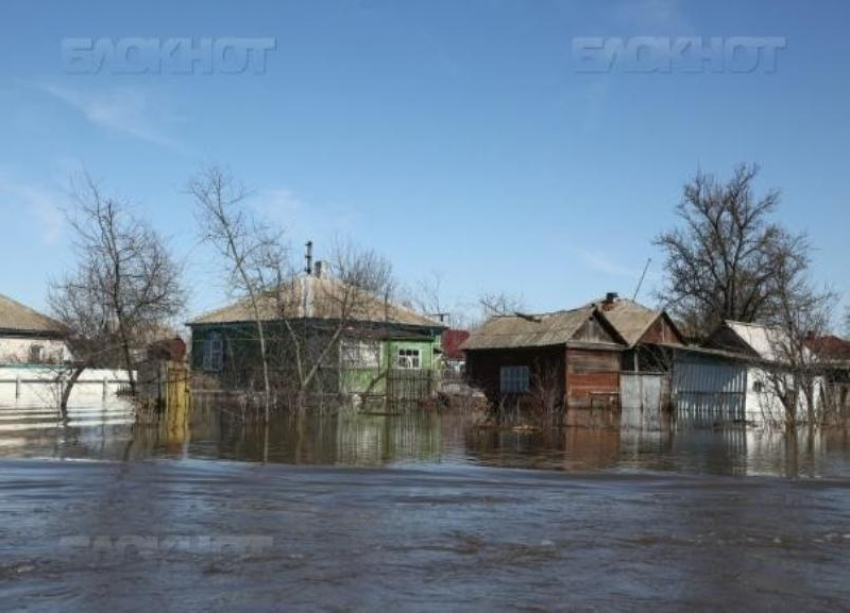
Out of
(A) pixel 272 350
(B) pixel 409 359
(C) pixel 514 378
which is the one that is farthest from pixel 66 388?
(B) pixel 409 359

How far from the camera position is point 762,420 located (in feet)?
112

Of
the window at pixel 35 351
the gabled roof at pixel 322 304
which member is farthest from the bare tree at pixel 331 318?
the window at pixel 35 351

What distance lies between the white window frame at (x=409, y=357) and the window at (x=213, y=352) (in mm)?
10234

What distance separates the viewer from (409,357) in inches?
1986

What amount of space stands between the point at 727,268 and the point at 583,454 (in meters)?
42.3

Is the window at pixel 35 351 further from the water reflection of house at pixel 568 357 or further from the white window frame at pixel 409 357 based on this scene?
the water reflection of house at pixel 568 357

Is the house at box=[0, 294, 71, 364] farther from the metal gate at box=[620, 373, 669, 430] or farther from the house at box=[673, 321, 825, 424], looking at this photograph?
the house at box=[673, 321, 825, 424]

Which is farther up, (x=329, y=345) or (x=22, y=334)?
(x=22, y=334)

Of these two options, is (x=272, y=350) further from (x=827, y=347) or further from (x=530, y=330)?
(x=827, y=347)

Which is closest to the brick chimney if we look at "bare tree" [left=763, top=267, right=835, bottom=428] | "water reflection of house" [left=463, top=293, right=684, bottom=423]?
"water reflection of house" [left=463, top=293, right=684, bottom=423]

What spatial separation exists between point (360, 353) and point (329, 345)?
402 cm

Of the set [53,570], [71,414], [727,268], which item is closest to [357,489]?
[53,570]

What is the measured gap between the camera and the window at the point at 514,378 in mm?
43656

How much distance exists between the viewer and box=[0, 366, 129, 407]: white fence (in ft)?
132
